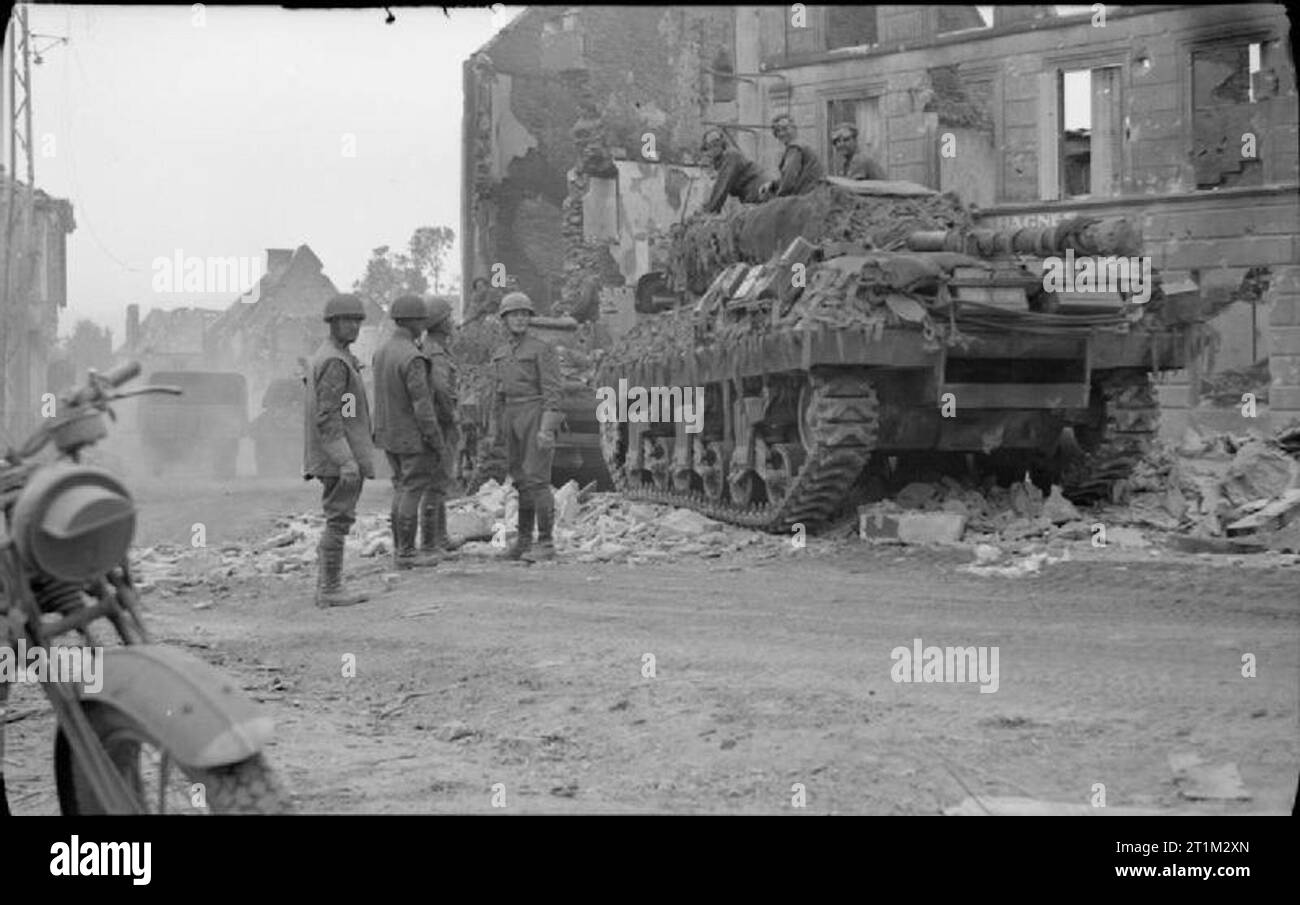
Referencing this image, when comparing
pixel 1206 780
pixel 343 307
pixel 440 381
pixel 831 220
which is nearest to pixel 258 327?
pixel 831 220

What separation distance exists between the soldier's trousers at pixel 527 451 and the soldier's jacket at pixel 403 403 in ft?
2.36

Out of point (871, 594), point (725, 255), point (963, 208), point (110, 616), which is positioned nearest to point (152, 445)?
point (725, 255)

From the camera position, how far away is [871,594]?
9805mm

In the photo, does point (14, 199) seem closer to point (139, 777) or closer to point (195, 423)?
point (195, 423)

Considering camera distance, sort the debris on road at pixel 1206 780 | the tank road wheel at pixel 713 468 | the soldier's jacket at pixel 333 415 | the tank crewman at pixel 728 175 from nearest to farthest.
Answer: the debris on road at pixel 1206 780
the soldier's jacket at pixel 333 415
the tank road wheel at pixel 713 468
the tank crewman at pixel 728 175

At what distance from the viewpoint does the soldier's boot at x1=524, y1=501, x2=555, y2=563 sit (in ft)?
40.2

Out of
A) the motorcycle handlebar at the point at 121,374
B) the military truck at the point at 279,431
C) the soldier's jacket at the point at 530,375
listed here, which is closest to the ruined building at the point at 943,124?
the military truck at the point at 279,431

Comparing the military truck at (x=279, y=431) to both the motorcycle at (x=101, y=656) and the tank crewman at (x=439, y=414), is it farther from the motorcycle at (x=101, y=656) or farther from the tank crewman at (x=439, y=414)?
the motorcycle at (x=101, y=656)

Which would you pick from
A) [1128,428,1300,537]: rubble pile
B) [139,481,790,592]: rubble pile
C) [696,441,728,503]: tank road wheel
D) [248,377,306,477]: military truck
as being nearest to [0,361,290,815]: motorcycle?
[139,481,790,592]: rubble pile

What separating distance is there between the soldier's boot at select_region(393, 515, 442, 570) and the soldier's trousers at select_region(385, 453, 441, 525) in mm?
26

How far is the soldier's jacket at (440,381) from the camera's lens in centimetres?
1154

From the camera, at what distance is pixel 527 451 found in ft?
39.5
